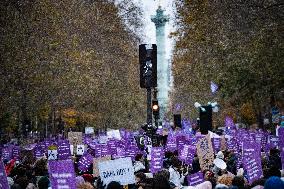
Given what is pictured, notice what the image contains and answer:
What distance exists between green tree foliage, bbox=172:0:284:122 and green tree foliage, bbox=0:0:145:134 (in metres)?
5.82

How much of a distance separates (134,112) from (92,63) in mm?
21959

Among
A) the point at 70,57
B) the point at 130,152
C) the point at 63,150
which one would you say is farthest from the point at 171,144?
the point at 70,57

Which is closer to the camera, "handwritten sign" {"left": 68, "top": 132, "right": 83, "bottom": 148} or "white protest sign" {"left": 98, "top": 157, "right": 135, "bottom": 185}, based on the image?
"white protest sign" {"left": 98, "top": 157, "right": 135, "bottom": 185}

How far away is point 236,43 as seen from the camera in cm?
2705

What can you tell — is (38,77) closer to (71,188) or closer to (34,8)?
(34,8)

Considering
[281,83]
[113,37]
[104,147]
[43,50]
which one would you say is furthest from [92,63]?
[104,147]

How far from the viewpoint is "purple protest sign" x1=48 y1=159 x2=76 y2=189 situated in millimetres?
10445

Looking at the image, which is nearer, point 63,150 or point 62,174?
point 62,174

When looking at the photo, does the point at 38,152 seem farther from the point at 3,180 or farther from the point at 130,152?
the point at 3,180

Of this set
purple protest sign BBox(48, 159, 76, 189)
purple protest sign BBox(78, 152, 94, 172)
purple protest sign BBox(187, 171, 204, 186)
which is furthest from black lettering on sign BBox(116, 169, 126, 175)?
purple protest sign BBox(78, 152, 94, 172)

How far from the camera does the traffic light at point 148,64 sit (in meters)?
18.6

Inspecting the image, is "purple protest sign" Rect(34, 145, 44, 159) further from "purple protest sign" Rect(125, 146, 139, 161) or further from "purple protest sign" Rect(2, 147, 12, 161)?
"purple protest sign" Rect(125, 146, 139, 161)

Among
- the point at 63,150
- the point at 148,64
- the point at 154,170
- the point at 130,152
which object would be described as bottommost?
the point at 154,170

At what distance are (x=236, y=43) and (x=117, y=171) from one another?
15650mm
